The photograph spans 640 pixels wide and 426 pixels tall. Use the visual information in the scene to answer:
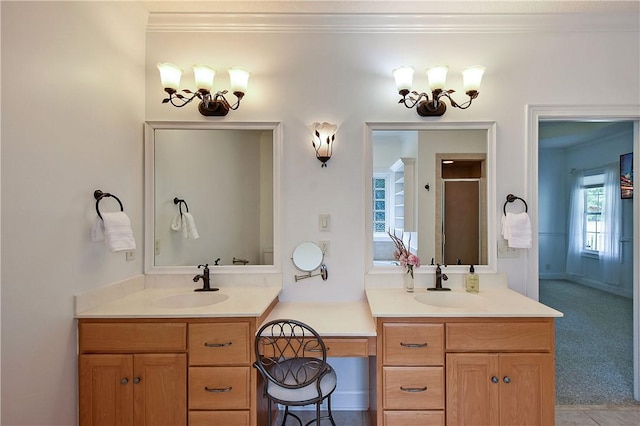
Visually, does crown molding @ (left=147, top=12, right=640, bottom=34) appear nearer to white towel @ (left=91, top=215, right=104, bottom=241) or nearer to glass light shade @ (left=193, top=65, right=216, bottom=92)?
glass light shade @ (left=193, top=65, right=216, bottom=92)

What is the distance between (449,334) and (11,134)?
2.17 m

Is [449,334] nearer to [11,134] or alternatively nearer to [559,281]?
[11,134]

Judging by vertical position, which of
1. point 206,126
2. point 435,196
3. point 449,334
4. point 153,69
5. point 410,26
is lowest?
point 449,334

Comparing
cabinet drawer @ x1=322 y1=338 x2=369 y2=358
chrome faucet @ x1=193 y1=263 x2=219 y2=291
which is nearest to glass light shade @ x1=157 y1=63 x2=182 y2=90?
chrome faucet @ x1=193 y1=263 x2=219 y2=291

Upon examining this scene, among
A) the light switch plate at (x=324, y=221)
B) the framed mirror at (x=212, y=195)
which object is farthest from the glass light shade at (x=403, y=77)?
the light switch plate at (x=324, y=221)

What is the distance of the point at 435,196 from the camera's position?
211cm

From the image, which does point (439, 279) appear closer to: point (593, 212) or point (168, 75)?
point (168, 75)

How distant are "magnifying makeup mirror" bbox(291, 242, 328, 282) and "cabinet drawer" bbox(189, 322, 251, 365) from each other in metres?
0.65

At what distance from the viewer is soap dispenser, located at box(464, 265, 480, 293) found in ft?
6.40

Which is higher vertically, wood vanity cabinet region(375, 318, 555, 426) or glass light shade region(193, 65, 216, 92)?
glass light shade region(193, 65, 216, 92)

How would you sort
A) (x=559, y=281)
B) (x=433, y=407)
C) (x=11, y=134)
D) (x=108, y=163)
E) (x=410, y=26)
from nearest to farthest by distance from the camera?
(x=11, y=134)
(x=433, y=407)
(x=108, y=163)
(x=410, y=26)
(x=559, y=281)

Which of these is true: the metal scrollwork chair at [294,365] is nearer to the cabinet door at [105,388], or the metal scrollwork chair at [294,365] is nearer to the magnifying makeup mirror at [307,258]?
the magnifying makeup mirror at [307,258]

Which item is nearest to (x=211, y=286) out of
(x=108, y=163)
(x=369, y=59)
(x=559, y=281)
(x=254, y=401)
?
(x=254, y=401)

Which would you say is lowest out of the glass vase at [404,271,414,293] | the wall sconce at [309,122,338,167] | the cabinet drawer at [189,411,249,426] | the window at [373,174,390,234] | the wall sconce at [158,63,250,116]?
the cabinet drawer at [189,411,249,426]
